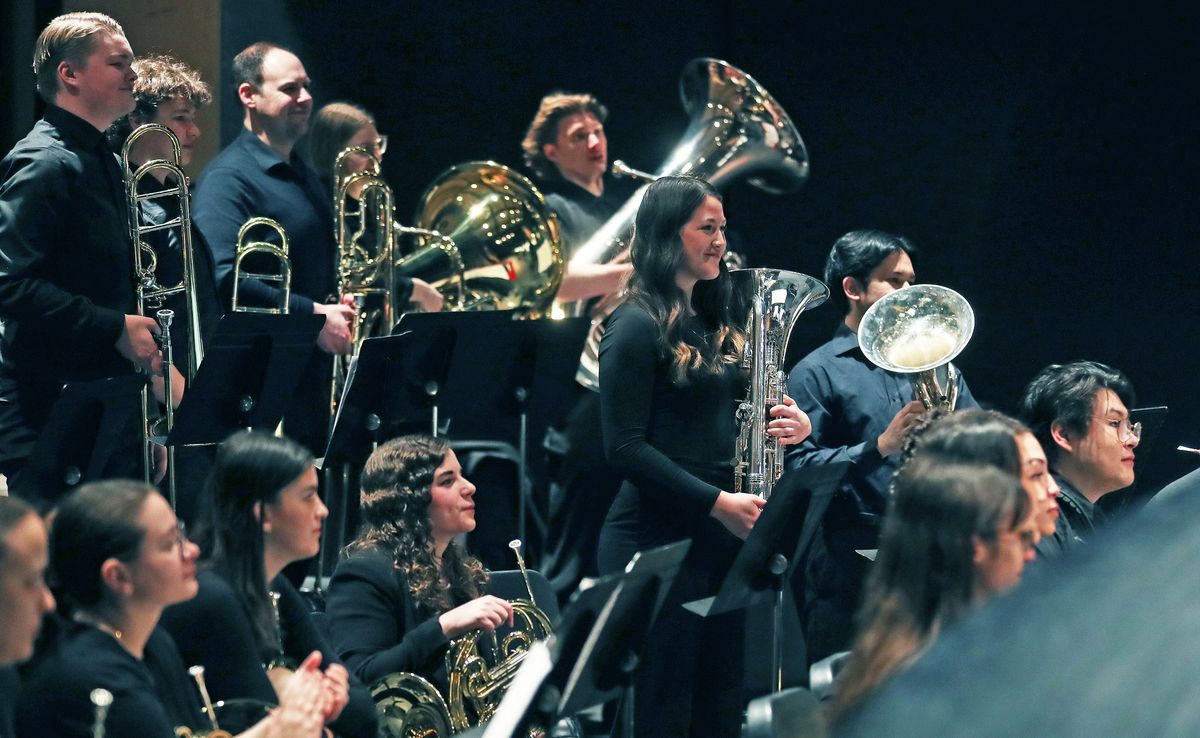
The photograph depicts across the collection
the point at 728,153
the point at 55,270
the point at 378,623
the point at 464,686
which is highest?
the point at 728,153

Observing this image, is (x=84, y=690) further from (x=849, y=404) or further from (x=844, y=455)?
(x=849, y=404)

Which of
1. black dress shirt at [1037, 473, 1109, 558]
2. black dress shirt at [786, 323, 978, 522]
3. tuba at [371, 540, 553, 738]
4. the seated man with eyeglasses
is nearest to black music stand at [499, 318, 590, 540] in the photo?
black dress shirt at [786, 323, 978, 522]

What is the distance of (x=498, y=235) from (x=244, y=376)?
1.66m

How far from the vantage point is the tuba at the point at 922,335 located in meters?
3.80

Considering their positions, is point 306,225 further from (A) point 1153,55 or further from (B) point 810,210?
(A) point 1153,55

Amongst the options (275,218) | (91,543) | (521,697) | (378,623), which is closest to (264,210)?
(275,218)

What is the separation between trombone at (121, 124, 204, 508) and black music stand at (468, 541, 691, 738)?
149cm

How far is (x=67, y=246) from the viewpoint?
3.60 meters

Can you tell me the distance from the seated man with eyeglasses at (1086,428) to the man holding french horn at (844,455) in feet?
0.74

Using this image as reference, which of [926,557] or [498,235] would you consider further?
[498,235]

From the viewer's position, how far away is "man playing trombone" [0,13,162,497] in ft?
11.5

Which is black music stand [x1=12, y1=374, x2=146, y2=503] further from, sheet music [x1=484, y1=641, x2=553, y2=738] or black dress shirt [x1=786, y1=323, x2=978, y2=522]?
black dress shirt [x1=786, y1=323, x2=978, y2=522]

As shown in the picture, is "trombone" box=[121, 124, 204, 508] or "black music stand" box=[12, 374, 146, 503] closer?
"black music stand" box=[12, 374, 146, 503]

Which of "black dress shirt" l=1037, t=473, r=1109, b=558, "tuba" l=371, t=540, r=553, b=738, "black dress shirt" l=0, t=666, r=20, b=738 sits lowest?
"tuba" l=371, t=540, r=553, b=738
